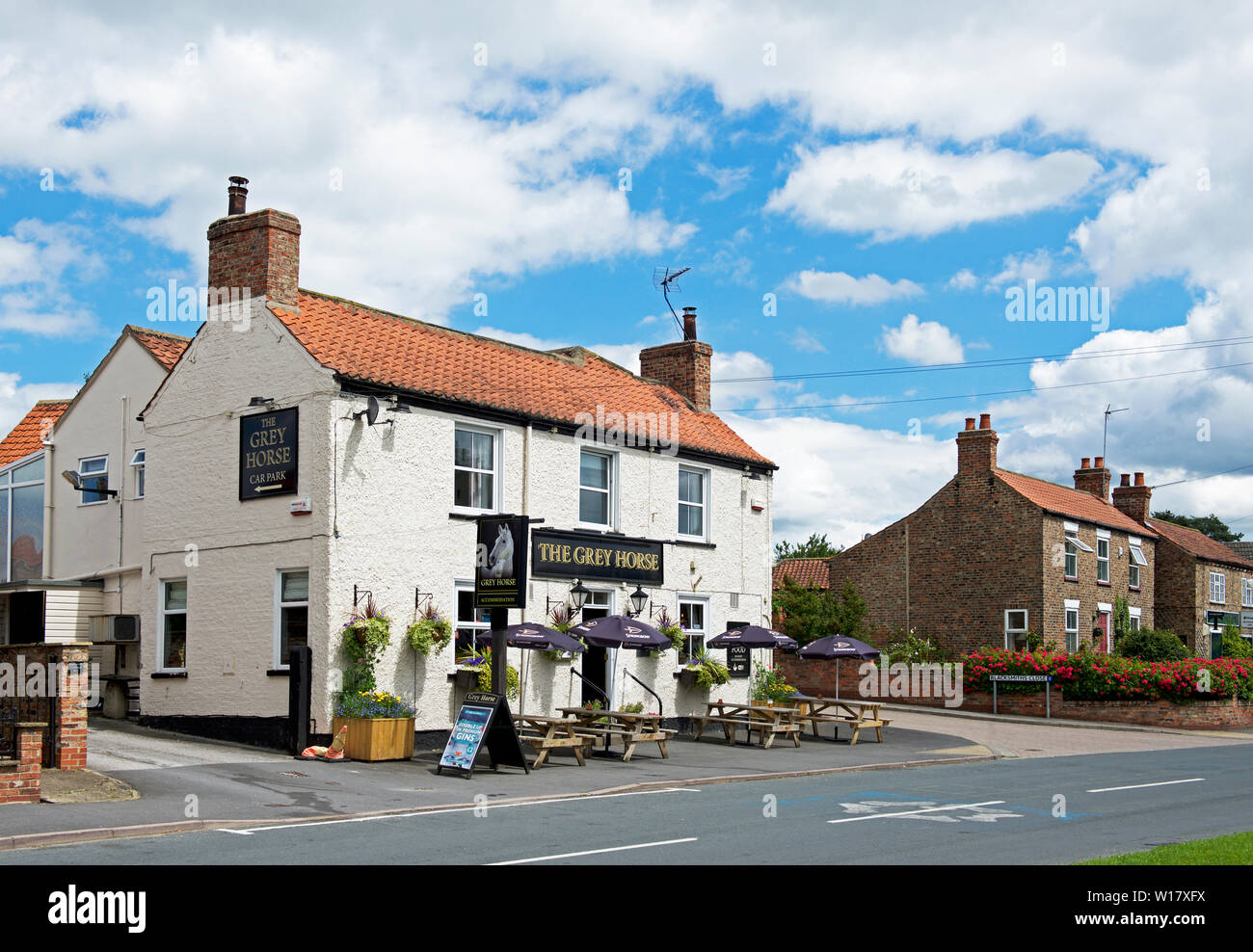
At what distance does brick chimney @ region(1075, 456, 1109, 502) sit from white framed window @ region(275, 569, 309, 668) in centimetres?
3696

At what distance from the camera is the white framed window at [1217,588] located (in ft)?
161

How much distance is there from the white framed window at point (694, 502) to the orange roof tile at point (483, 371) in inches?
24.6

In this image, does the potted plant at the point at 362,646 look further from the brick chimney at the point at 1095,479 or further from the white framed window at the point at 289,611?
the brick chimney at the point at 1095,479

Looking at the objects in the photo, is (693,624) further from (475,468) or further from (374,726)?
(374,726)

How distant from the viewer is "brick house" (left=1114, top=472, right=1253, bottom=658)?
1874 inches

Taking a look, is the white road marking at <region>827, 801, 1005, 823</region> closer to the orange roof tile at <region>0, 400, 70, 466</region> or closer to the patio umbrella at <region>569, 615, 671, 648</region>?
the patio umbrella at <region>569, 615, 671, 648</region>

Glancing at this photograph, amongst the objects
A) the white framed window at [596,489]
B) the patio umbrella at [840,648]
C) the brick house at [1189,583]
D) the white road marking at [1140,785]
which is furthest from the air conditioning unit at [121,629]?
the brick house at [1189,583]

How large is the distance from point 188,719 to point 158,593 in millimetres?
2430

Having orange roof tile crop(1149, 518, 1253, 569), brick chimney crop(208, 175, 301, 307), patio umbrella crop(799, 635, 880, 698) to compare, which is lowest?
patio umbrella crop(799, 635, 880, 698)

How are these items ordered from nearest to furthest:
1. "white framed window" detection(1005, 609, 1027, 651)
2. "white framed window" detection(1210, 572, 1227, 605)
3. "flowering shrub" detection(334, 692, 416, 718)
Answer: "flowering shrub" detection(334, 692, 416, 718), "white framed window" detection(1005, 609, 1027, 651), "white framed window" detection(1210, 572, 1227, 605)

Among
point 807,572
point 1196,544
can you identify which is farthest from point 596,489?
point 1196,544

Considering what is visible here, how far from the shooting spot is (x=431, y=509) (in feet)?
67.4

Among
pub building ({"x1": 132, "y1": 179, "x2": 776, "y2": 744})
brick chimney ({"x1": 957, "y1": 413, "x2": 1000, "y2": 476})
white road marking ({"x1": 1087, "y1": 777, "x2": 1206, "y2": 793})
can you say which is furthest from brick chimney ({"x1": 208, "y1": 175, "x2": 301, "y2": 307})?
brick chimney ({"x1": 957, "y1": 413, "x2": 1000, "y2": 476})

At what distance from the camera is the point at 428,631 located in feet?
64.7
